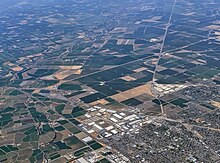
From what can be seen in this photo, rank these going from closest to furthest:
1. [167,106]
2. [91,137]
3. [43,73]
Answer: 1. [91,137]
2. [167,106]
3. [43,73]

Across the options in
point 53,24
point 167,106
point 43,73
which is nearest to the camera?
point 167,106

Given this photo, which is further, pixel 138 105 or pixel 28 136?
pixel 138 105

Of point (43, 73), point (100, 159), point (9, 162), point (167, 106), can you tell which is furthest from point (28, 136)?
point (43, 73)

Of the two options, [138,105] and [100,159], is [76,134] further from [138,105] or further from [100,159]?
[138,105]

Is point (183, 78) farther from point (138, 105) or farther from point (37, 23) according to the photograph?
point (37, 23)

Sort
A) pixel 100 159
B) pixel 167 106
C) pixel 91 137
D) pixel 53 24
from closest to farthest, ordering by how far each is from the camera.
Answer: pixel 100 159 < pixel 91 137 < pixel 167 106 < pixel 53 24

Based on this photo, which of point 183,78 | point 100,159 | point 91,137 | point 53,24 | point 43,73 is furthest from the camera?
point 53,24

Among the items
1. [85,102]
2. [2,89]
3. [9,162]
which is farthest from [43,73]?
[9,162]

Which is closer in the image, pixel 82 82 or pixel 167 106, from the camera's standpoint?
pixel 167 106

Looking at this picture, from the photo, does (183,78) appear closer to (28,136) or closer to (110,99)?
(110,99)
